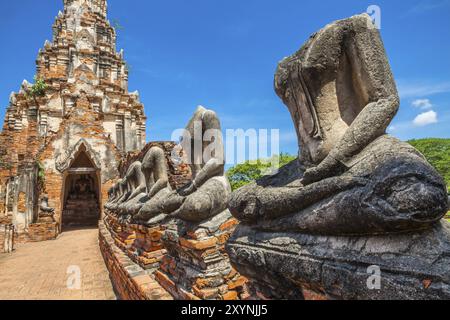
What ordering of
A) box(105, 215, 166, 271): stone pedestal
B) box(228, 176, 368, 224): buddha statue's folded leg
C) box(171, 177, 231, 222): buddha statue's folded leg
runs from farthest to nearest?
box(105, 215, 166, 271): stone pedestal, box(171, 177, 231, 222): buddha statue's folded leg, box(228, 176, 368, 224): buddha statue's folded leg

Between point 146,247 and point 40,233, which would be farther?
point 40,233

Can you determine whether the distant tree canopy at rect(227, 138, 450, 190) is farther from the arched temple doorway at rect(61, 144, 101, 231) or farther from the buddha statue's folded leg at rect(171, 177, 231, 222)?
the buddha statue's folded leg at rect(171, 177, 231, 222)

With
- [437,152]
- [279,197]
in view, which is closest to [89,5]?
[279,197]

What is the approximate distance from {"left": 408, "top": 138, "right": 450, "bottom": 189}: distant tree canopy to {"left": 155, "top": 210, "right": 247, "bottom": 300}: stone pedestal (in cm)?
2743

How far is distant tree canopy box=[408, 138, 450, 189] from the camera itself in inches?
995

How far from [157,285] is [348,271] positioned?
277 cm

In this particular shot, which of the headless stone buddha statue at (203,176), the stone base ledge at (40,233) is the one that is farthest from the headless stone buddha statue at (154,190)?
the stone base ledge at (40,233)

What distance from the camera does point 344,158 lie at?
181 centimetres

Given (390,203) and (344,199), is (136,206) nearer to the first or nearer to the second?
(344,199)

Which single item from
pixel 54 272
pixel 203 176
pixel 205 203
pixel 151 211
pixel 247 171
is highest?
pixel 247 171

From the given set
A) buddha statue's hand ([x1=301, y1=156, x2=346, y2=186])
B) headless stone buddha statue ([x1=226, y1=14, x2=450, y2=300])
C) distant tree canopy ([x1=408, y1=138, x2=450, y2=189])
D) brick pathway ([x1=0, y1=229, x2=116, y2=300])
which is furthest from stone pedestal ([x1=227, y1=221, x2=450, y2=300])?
distant tree canopy ([x1=408, y1=138, x2=450, y2=189])

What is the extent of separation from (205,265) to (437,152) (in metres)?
32.1

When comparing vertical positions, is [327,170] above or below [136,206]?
above

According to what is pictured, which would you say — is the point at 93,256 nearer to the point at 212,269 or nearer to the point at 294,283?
the point at 212,269
